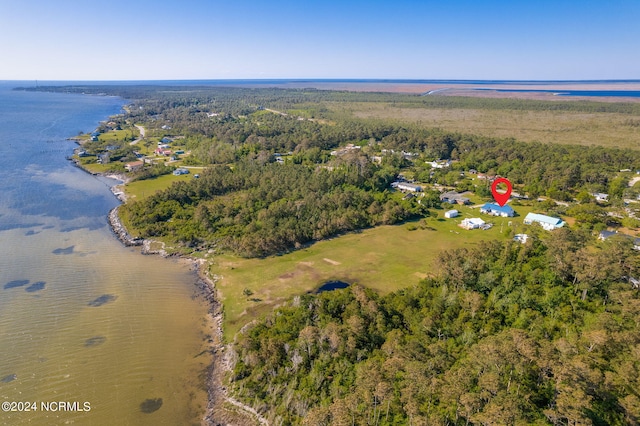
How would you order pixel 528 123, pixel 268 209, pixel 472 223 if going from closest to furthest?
pixel 268 209, pixel 472 223, pixel 528 123

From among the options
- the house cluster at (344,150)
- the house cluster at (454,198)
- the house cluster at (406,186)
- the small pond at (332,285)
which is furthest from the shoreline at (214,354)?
the house cluster at (344,150)

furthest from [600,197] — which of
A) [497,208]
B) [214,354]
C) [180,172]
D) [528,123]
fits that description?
[528,123]

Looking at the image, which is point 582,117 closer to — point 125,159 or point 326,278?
point 326,278

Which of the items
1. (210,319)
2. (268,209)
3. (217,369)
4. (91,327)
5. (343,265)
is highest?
(268,209)

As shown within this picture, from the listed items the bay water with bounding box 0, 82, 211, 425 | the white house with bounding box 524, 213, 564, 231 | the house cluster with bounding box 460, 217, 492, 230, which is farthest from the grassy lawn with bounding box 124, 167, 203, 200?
the white house with bounding box 524, 213, 564, 231

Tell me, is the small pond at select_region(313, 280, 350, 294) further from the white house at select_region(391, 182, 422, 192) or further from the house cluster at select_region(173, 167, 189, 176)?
the house cluster at select_region(173, 167, 189, 176)

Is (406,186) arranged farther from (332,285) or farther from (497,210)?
(332,285)

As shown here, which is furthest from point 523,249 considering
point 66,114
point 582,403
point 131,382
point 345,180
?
point 66,114
